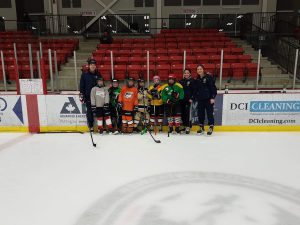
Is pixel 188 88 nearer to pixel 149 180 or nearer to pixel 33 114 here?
pixel 149 180

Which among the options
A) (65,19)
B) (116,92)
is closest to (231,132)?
(116,92)

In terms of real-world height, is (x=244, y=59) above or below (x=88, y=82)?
above

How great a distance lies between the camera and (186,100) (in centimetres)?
631

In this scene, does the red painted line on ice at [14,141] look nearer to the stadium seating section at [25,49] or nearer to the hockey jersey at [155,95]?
the hockey jersey at [155,95]

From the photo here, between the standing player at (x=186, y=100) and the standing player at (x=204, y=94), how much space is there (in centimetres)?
11

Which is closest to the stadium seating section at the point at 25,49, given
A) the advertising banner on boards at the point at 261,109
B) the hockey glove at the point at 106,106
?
the hockey glove at the point at 106,106

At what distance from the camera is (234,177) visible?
4383 mm

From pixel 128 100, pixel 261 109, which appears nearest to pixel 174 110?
pixel 128 100

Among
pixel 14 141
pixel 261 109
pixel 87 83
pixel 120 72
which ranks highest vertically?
pixel 120 72

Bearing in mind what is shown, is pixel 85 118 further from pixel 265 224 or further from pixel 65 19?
pixel 65 19

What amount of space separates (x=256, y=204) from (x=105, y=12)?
12.4 metres

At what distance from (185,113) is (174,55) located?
4452 mm

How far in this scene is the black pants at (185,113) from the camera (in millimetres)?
6358

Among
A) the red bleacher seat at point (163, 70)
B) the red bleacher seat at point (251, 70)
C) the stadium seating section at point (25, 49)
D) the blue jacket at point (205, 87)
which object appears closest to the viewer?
the blue jacket at point (205, 87)
